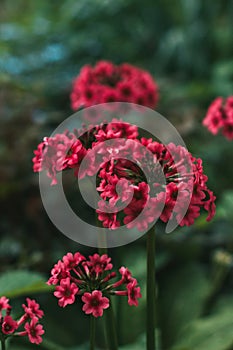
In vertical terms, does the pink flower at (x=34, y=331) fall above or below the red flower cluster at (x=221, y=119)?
below

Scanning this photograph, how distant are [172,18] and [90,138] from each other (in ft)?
8.38

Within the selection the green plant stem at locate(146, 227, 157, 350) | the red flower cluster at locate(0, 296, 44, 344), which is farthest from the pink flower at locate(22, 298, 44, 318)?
A: the green plant stem at locate(146, 227, 157, 350)

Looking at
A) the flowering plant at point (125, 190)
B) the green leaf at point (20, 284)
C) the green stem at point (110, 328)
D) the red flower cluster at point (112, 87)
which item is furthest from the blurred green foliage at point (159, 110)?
the red flower cluster at point (112, 87)

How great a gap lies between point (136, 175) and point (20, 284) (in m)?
0.48

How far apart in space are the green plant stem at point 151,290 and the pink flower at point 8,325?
26 centimetres

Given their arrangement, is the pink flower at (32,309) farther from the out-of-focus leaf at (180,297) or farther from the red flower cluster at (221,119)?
the out-of-focus leaf at (180,297)

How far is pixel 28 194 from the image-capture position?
209cm

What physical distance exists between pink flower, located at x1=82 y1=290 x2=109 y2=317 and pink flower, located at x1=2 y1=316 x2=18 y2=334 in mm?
127

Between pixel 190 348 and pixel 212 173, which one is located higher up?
pixel 212 173

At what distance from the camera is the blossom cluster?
86 cm

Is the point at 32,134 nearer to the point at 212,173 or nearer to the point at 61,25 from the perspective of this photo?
the point at 212,173

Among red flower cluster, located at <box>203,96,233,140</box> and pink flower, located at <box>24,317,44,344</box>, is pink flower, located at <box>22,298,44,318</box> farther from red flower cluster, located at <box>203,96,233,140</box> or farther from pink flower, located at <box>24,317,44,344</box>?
red flower cluster, located at <box>203,96,233,140</box>

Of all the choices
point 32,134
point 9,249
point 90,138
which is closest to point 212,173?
point 32,134

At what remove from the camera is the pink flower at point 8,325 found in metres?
0.89
